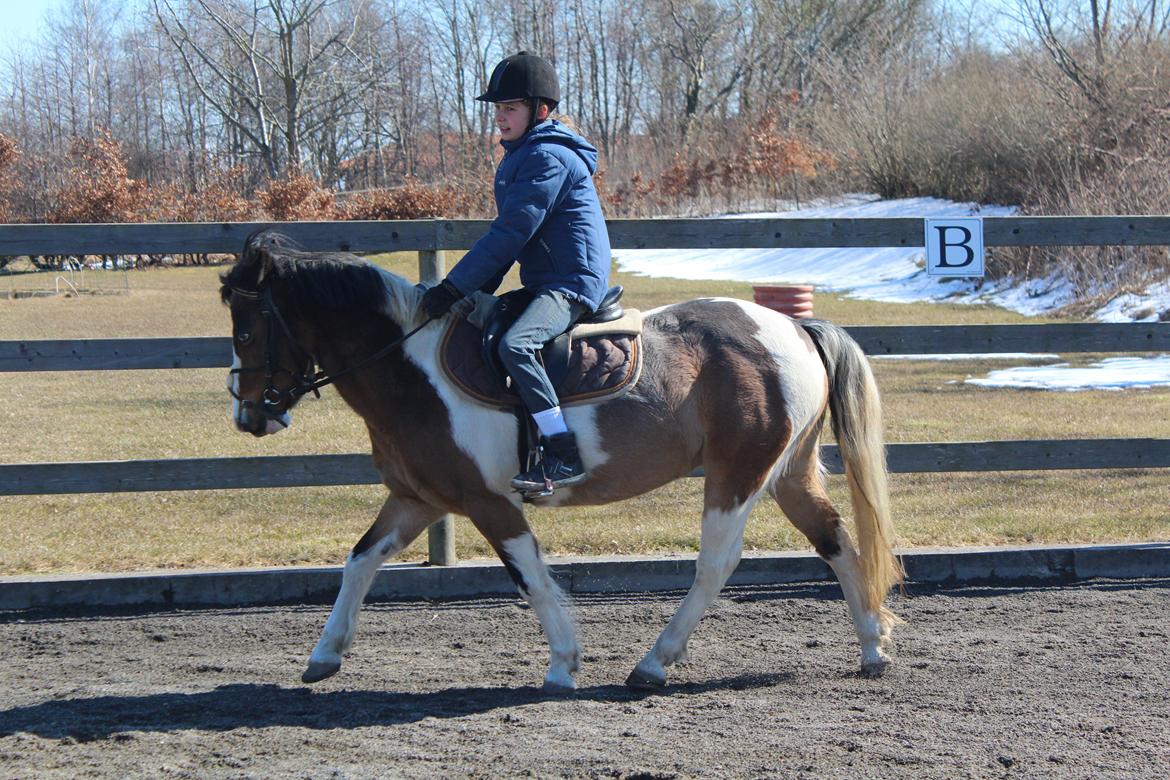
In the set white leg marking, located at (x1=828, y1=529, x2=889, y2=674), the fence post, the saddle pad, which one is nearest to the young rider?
the saddle pad

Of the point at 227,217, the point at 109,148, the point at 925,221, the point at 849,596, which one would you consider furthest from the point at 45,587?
the point at 109,148

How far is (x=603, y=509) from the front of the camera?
807cm

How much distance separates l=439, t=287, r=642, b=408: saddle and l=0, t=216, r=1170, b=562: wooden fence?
158 cm

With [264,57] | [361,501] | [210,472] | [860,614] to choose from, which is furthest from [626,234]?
[264,57]

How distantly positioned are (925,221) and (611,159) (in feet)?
144

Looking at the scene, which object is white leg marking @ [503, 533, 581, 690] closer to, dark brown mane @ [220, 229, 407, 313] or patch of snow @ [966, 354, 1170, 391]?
dark brown mane @ [220, 229, 407, 313]

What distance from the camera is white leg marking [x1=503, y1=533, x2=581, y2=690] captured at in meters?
4.80

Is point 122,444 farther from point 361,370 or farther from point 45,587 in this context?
point 361,370

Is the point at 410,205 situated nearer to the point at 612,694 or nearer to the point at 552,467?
the point at 552,467

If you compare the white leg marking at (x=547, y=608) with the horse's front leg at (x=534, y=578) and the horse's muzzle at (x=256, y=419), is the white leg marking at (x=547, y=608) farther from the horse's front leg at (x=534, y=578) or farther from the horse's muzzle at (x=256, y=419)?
the horse's muzzle at (x=256, y=419)

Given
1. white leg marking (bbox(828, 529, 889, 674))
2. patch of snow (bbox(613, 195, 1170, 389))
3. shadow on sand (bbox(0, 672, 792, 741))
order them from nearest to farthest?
shadow on sand (bbox(0, 672, 792, 741))
white leg marking (bbox(828, 529, 889, 674))
patch of snow (bbox(613, 195, 1170, 389))

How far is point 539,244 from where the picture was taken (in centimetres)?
481

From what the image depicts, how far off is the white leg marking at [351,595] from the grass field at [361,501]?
177 cm

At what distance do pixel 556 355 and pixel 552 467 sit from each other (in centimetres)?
47
